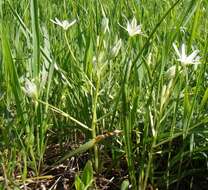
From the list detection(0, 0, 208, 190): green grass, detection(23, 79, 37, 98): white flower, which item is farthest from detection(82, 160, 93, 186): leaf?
detection(23, 79, 37, 98): white flower

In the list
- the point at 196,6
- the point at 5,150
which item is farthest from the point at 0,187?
the point at 196,6

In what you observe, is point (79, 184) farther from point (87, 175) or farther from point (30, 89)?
point (30, 89)

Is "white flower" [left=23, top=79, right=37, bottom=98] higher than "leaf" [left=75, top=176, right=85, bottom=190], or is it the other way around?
"white flower" [left=23, top=79, right=37, bottom=98]

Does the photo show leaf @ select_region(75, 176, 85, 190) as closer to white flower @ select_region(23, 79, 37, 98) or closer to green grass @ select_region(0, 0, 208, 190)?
green grass @ select_region(0, 0, 208, 190)

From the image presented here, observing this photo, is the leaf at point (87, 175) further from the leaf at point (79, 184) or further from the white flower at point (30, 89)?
the white flower at point (30, 89)

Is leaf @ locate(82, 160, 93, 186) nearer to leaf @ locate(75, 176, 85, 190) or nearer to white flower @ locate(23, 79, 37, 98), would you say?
leaf @ locate(75, 176, 85, 190)

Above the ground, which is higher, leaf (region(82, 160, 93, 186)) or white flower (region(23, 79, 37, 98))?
white flower (region(23, 79, 37, 98))

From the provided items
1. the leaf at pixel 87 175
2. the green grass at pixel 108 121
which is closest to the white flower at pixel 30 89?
the green grass at pixel 108 121

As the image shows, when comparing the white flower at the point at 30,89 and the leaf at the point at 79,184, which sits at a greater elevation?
the white flower at the point at 30,89

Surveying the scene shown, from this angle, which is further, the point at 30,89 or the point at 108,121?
the point at 108,121

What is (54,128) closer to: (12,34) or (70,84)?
(70,84)

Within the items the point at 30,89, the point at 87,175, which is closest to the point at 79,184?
the point at 87,175
